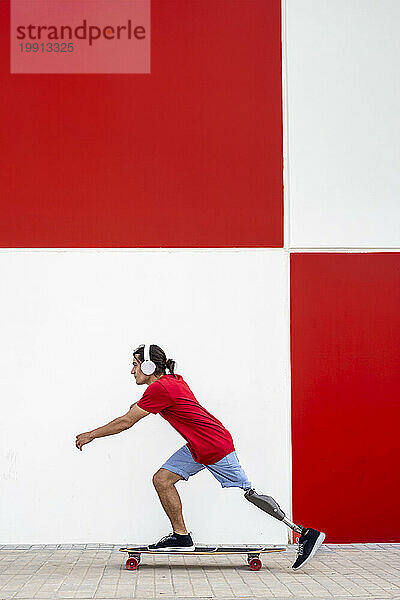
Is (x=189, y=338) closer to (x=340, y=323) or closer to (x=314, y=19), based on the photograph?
(x=340, y=323)

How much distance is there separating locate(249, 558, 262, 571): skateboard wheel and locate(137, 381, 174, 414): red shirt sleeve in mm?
1257

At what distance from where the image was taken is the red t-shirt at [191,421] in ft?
22.4

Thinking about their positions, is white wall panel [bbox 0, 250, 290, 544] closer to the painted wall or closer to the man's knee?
the painted wall

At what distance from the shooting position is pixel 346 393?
8.07m

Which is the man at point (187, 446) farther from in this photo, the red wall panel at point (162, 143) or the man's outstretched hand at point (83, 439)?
the red wall panel at point (162, 143)

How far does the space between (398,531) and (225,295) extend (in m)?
2.47

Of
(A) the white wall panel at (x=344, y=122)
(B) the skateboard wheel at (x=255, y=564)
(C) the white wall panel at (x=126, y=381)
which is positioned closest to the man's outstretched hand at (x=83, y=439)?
(C) the white wall panel at (x=126, y=381)

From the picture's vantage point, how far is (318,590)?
6.03 meters

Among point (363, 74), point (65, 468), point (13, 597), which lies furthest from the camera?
point (363, 74)

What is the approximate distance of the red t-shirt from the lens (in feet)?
22.4

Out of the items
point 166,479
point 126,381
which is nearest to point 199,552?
point 166,479

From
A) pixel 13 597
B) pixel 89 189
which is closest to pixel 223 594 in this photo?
pixel 13 597

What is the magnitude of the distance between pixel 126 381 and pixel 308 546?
2199 mm

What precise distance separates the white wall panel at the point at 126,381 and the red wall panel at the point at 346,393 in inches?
6.2
